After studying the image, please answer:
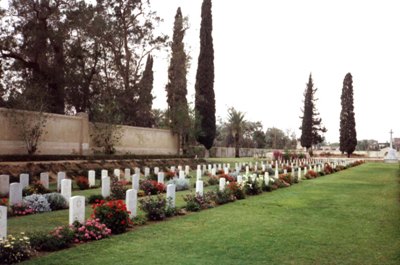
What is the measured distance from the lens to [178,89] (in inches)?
1571

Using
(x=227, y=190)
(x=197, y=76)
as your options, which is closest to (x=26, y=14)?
(x=197, y=76)

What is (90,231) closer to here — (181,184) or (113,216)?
(113,216)

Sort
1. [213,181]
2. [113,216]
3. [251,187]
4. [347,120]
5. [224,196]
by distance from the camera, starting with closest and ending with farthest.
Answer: [113,216]
[224,196]
[251,187]
[213,181]
[347,120]

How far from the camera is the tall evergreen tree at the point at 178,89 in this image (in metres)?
37.9

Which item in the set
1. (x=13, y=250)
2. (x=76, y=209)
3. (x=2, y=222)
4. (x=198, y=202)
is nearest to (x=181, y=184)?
(x=198, y=202)

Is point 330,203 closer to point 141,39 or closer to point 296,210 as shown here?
point 296,210

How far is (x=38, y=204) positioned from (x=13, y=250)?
5.49 metres

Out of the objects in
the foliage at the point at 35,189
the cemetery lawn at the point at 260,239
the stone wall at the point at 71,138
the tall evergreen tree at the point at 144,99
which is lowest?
the cemetery lawn at the point at 260,239

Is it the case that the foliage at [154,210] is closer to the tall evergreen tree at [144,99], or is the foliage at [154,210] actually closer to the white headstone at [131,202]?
the white headstone at [131,202]

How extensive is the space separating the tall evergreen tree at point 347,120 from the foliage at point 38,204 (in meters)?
58.2

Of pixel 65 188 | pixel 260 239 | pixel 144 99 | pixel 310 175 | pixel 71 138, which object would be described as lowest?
pixel 260 239

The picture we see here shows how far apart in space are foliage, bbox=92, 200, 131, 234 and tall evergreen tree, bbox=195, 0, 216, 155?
3261cm

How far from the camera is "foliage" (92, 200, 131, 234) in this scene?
9.03 metres

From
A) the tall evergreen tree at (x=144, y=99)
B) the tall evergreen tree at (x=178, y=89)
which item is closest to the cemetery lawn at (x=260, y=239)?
the tall evergreen tree at (x=144, y=99)
